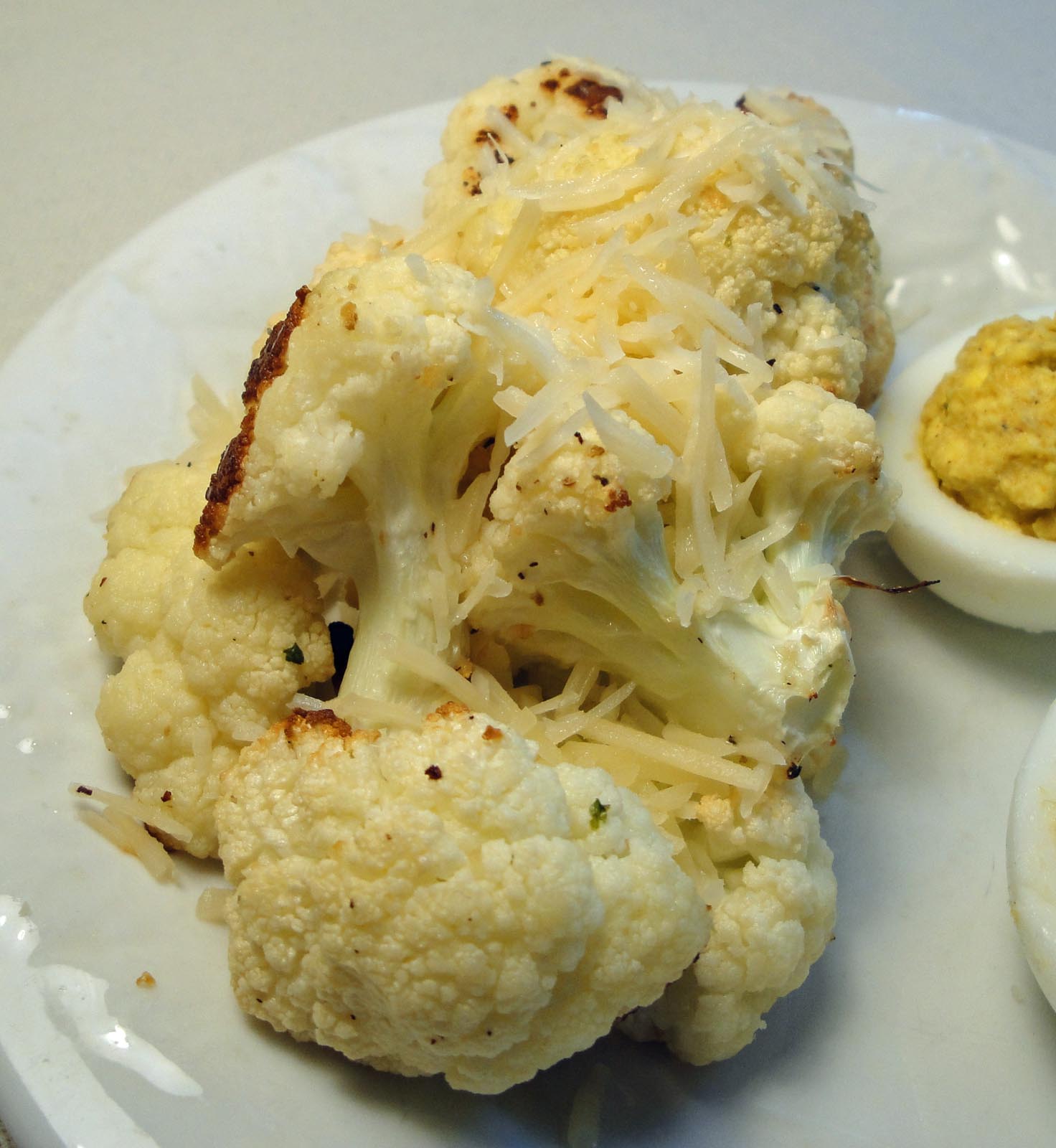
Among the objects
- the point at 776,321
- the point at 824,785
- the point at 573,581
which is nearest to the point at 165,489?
the point at 573,581

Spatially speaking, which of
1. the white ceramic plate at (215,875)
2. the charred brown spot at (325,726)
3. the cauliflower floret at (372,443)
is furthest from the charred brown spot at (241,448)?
the white ceramic plate at (215,875)

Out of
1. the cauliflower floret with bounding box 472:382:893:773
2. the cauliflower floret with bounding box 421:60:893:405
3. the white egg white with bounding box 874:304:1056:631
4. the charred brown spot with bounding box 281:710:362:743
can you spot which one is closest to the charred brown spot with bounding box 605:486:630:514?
the cauliflower floret with bounding box 472:382:893:773

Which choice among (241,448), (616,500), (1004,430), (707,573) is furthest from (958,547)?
(241,448)

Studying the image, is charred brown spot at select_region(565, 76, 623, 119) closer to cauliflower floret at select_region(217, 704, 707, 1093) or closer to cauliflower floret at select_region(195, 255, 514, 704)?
cauliflower floret at select_region(195, 255, 514, 704)

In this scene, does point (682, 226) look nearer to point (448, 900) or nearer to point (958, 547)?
point (958, 547)

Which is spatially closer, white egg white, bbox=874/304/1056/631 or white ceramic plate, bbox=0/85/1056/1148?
white ceramic plate, bbox=0/85/1056/1148

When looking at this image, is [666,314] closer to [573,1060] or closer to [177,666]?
[177,666]

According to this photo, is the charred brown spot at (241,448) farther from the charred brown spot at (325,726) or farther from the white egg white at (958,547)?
the white egg white at (958,547)
